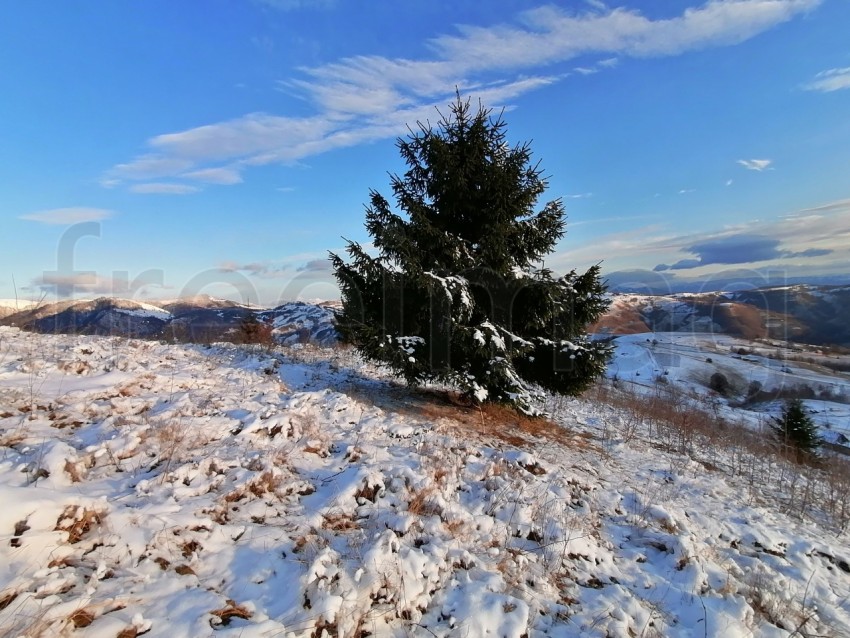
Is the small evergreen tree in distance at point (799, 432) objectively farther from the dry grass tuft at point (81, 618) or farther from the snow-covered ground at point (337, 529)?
the dry grass tuft at point (81, 618)

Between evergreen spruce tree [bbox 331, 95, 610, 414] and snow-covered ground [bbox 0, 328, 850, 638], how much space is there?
1.32m

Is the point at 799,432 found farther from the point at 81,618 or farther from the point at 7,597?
the point at 7,597

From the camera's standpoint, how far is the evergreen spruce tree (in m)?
7.19

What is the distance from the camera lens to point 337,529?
11.3ft

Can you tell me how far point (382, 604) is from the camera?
2762mm

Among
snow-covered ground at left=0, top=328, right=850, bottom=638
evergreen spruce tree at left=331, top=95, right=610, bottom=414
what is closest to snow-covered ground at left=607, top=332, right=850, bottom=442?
evergreen spruce tree at left=331, top=95, right=610, bottom=414

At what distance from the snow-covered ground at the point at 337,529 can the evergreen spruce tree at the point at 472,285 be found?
1.32 m

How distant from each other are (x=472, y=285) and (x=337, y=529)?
17.2 feet

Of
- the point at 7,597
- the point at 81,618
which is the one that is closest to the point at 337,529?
the point at 81,618

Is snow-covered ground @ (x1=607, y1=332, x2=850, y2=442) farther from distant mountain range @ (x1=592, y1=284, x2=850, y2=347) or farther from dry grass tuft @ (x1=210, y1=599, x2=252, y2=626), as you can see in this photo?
dry grass tuft @ (x1=210, y1=599, x2=252, y2=626)

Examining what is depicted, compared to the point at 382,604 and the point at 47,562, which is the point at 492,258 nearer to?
the point at 382,604

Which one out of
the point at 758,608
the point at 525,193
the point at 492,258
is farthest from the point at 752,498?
the point at 525,193

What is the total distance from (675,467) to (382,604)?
22.1ft

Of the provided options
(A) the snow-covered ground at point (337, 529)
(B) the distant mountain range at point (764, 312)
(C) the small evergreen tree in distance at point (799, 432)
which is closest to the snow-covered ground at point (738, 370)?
(B) the distant mountain range at point (764, 312)
